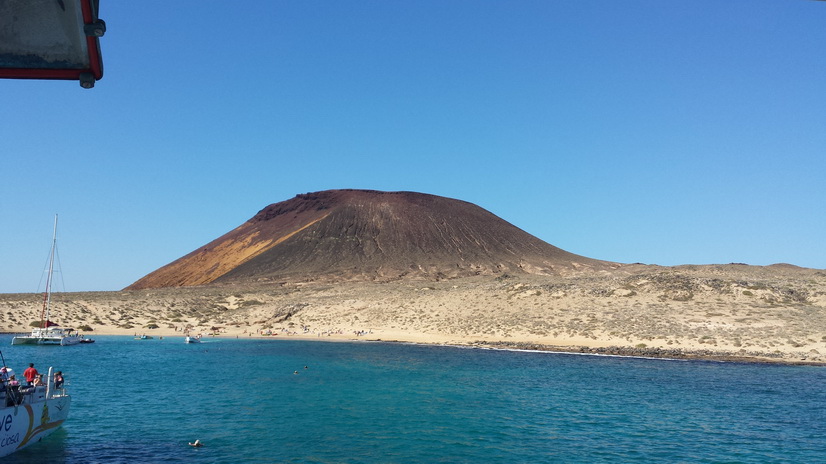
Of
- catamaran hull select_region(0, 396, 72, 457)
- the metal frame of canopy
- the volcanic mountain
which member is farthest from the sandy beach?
the metal frame of canopy

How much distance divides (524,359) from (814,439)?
1124 inches

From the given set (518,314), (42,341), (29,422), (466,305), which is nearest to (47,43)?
(29,422)

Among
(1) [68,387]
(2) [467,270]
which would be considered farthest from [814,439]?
(2) [467,270]

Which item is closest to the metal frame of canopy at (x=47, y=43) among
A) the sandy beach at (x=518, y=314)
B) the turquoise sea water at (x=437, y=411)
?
the turquoise sea water at (x=437, y=411)

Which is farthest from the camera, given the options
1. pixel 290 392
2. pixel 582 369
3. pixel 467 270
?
pixel 467 270

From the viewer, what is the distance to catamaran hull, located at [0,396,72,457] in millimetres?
18703

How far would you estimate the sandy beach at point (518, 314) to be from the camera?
57.1 meters

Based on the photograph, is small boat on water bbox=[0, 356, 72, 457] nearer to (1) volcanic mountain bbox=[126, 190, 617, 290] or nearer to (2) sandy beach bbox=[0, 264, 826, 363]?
(2) sandy beach bbox=[0, 264, 826, 363]

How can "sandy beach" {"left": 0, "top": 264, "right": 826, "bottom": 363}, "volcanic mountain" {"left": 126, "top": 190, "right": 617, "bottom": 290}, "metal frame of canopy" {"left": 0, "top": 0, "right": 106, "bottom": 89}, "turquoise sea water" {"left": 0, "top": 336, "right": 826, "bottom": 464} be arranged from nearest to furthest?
1. "metal frame of canopy" {"left": 0, "top": 0, "right": 106, "bottom": 89}
2. "turquoise sea water" {"left": 0, "top": 336, "right": 826, "bottom": 464}
3. "sandy beach" {"left": 0, "top": 264, "right": 826, "bottom": 363}
4. "volcanic mountain" {"left": 126, "top": 190, "right": 617, "bottom": 290}

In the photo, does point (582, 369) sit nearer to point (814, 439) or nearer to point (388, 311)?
point (814, 439)

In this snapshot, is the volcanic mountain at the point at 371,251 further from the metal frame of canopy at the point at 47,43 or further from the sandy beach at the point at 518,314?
the metal frame of canopy at the point at 47,43

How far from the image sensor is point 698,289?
72750 mm

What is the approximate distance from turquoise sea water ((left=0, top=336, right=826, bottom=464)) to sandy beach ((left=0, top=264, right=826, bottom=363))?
11443mm

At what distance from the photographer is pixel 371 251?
516 feet
